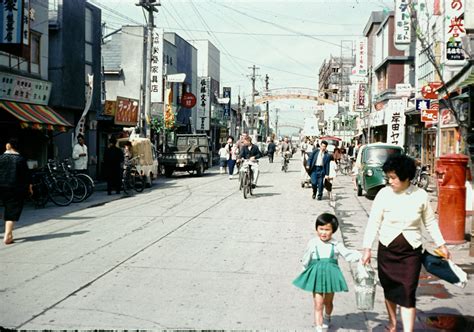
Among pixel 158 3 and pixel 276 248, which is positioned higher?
pixel 158 3

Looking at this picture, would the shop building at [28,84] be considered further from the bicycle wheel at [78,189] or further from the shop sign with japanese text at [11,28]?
the bicycle wheel at [78,189]

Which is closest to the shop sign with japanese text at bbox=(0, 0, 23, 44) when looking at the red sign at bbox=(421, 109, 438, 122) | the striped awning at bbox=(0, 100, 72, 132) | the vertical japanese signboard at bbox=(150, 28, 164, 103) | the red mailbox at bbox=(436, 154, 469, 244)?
the striped awning at bbox=(0, 100, 72, 132)

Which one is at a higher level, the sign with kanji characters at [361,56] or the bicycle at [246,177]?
the sign with kanji characters at [361,56]

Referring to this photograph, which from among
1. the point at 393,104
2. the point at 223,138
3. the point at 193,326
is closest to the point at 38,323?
the point at 193,326

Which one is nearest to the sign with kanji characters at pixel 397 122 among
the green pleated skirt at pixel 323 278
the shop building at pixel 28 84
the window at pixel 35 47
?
the shop building at pixel 28 84

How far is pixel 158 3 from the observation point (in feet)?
85.9

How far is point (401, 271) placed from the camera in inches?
195

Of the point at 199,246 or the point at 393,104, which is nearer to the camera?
the point at 199,246

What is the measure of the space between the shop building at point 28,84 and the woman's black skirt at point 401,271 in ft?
47.1

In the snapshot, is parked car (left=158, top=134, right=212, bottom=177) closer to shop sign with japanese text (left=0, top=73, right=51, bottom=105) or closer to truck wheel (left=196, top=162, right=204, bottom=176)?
truck wheel (left=196, top=162, right=204, bottom=176)

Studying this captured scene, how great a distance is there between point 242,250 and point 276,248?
2.11ft

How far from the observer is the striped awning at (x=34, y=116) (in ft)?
56.6

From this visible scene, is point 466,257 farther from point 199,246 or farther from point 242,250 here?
point 199,246

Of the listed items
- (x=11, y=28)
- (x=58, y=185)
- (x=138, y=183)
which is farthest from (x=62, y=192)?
(x=11, y=28)
